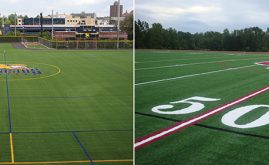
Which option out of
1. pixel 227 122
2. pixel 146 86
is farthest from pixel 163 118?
pixel 146 86

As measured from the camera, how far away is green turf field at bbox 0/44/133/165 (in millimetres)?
4980

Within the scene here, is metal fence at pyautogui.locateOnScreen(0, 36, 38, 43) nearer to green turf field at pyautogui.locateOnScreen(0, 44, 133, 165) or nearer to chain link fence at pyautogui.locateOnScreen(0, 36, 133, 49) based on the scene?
chain link fence at pyautogui.locateOnScreen(0, 36, 133, 49)

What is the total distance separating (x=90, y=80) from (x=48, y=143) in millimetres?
7038

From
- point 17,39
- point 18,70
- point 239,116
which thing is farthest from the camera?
point 17,39

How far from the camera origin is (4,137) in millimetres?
5742

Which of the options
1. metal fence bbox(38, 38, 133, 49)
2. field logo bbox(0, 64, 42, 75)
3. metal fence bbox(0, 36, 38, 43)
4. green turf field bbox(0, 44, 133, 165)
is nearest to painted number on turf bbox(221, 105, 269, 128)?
green turf field bbox(0, 44, 133, 165)

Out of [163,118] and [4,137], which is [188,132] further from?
[4,137]

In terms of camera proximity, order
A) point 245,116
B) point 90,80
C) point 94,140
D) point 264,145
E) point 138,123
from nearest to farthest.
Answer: point 264,145 → point 138,123 → point 245,116 → point 94,140 → point 90,80

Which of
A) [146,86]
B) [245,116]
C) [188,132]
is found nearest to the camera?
[188,132]

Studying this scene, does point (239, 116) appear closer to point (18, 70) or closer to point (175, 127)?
point (175, 127)

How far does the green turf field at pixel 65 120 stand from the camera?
498 centimetres

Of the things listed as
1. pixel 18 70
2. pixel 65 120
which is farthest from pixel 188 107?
pixel 18 70

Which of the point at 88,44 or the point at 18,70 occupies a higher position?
the point at 88,44

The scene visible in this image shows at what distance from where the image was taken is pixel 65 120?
699 centimetres
